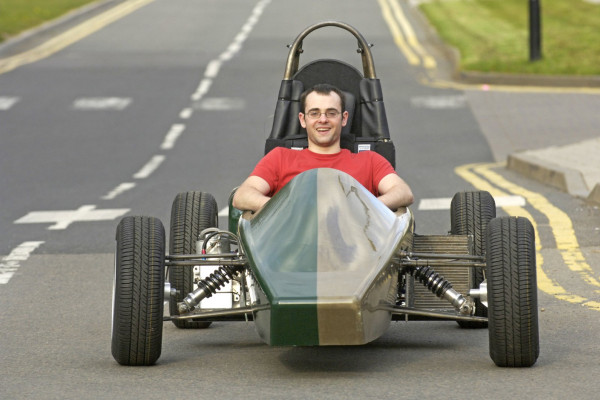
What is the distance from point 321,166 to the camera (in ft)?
26.4

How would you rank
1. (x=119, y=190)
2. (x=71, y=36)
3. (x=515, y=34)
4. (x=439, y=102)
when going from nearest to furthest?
(x=119, y=190)
(x=439, y=102)
(x=515, y=34)
(x=71, y=36)

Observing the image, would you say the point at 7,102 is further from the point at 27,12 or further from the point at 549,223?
the point at 27,12

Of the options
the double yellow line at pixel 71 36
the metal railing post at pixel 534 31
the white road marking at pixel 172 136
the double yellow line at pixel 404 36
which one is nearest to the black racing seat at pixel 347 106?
the white road marking at pixel 172 136

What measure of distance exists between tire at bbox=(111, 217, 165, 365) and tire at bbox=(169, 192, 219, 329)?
1402 millimetres

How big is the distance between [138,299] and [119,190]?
9936 millimetres

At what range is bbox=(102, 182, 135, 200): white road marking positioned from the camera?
53.0 ft

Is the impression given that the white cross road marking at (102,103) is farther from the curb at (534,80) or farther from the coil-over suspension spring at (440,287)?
the coil-over suspension spring at (440,287)

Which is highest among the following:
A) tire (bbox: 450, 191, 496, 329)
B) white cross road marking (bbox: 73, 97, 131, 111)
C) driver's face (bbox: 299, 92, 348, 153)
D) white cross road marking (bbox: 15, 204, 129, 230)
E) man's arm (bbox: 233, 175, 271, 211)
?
driver's face (bbox: 299, 92, 348, 153)

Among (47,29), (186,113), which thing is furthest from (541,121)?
(47,29)

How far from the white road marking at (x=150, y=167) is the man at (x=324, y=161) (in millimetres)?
9906

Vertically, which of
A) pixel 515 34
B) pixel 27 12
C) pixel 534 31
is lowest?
pixel 515 34

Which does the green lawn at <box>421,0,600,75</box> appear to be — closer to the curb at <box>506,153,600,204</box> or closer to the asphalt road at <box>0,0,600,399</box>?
the asphalt road at <box>0,0,600,399</box>

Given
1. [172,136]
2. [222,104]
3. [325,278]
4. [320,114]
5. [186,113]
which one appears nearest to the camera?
[325,278]

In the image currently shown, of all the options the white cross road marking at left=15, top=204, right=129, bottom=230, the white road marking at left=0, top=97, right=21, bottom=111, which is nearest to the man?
the white cross road marking at left=15, top=204, right=129, bottom=230
